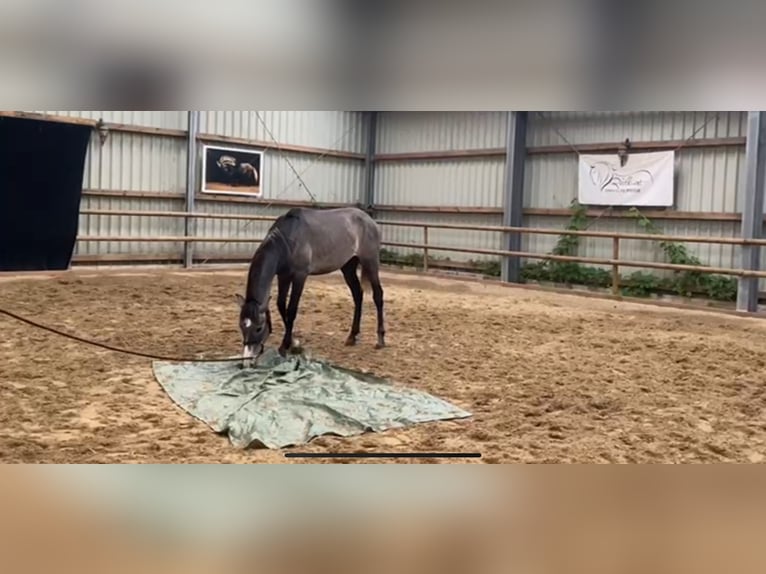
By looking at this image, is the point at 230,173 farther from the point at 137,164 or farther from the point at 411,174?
the point at 411,174

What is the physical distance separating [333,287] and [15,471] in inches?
199

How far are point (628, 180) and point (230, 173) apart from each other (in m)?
4.61

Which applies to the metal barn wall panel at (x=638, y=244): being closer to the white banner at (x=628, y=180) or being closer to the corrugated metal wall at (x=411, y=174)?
the corrugated metal wall at (x=411, y=174)

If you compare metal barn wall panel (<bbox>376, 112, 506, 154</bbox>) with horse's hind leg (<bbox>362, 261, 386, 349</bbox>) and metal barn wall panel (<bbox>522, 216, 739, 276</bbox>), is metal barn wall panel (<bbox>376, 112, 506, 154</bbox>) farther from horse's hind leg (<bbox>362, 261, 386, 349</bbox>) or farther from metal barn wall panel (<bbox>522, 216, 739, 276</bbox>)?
horse's hind leg (<bbox>362, 261, 386, 349</bbox>)

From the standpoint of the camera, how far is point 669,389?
3.62 metres

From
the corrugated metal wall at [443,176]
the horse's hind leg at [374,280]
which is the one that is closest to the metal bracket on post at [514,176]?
the corrugated metal wall at [443,176]

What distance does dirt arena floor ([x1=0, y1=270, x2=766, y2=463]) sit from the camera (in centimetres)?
266

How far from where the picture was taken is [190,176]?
7.40 m

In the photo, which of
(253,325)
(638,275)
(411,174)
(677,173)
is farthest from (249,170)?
(677,173)

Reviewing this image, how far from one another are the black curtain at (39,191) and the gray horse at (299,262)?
3381 mm

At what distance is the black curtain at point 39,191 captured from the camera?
20.1 feet

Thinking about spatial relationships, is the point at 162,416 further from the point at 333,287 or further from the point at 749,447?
the point at 333,287

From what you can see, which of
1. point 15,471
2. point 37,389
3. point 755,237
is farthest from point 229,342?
point 755,237

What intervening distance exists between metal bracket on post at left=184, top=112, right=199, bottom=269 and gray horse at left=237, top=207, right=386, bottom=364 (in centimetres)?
326
